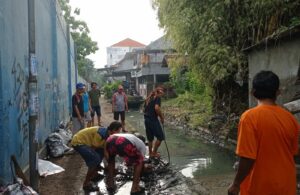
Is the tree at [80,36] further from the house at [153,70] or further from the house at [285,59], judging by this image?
the house at [285,59]

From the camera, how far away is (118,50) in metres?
126

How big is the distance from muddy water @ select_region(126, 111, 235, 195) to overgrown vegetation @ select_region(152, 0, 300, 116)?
247 centimetres

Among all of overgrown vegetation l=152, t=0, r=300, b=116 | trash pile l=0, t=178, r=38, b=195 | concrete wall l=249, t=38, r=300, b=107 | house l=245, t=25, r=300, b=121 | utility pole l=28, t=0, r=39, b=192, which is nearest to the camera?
trash pile l=0, t=178, r=38, b=195

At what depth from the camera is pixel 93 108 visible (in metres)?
14.5

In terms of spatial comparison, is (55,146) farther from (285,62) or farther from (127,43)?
(127,43)

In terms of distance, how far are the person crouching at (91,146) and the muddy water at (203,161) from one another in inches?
80.8

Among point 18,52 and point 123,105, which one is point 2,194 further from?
point 123,105

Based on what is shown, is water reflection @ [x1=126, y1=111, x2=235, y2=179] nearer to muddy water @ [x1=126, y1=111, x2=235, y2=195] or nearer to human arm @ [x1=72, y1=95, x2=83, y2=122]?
muddy water @ [x1=126, y1=111, x2=235, y2=195]

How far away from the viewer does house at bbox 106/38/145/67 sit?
12300 cm

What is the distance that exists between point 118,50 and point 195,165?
117 m

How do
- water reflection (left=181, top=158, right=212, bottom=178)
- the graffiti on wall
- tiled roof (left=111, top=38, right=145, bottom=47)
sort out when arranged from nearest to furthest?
the graffiti on wall
water reflection (left=181, top=158, right=212, bottom=178)
tiled roof (left=111, top=38, right=145, bottom=47)

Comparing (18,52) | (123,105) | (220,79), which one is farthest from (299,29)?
(123,105)

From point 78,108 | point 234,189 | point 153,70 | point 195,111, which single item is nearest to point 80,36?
point 153,70

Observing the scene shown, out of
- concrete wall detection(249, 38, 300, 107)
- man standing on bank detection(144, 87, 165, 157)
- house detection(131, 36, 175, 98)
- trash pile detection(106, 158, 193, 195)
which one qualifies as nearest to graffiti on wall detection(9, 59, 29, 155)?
trash pile detection(106, 158, 193, 195)
